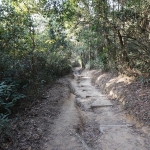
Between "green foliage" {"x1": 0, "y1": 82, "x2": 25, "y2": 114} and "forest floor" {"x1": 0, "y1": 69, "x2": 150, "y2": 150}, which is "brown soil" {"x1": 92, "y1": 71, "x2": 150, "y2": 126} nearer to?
"forest floor" {"x1": 0, "y1": 69, "x2": 150, "y2": 150}

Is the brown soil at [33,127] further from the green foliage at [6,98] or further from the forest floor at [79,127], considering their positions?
the green foliage at [6,98]

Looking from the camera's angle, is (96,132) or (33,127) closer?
(33,127)

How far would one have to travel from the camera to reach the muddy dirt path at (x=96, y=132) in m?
4.36

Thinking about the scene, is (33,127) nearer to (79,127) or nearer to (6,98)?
(6,98)

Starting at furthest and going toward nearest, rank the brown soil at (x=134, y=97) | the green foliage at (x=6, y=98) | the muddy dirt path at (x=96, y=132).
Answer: the brown soil at (x=134, y=97) → the green foliage at (x=6, y=98) → the muddy dirt path at (x=96, y=132)

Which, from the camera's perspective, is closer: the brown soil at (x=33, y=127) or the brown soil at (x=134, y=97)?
the brown soil at (x=33, y=127)

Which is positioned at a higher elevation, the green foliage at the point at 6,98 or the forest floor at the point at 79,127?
the green foliage at the point at 6,98

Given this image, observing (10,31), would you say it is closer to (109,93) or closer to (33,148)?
(33,148)

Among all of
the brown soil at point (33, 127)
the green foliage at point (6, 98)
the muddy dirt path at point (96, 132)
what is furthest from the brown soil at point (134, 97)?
the green foliage at point (6, 98)

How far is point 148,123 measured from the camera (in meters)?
5.28

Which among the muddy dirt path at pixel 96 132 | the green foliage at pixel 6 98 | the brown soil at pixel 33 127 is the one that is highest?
the green foliage at pixel 6 98

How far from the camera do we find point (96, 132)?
17.5ft

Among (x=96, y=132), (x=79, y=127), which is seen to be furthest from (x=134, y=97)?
(x=79, y=127)

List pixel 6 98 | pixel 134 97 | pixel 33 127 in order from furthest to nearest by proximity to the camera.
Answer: pixel 134 97 < pixel 6 98 < pixel 33 127
